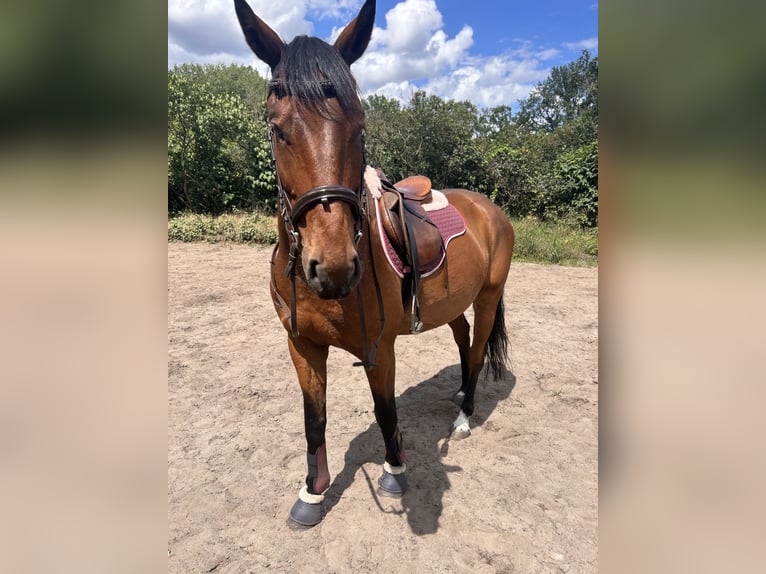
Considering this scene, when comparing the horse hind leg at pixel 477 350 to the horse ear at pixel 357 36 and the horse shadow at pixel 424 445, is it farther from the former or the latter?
the horse ear at pixel 357 36

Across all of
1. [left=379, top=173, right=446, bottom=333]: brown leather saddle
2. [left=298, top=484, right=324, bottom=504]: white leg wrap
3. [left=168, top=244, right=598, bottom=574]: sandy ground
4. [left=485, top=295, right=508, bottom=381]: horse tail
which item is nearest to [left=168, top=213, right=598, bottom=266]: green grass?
[left=168, top=244, right=598, bottom=574]: sandy ground

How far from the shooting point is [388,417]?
2473 millimetres

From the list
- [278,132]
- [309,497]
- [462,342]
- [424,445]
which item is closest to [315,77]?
[278,132]

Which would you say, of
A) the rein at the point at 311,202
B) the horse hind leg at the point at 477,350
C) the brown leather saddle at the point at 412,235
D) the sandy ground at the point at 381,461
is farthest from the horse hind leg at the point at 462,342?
the rein at the point at 311,202

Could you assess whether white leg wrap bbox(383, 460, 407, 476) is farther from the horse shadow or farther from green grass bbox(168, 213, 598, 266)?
green grass bbox(168, 213, 598, 266)

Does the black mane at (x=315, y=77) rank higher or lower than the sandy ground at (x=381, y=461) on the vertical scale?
higher

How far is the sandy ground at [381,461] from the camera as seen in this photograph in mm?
2225

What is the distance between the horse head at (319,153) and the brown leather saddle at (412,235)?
0.75m

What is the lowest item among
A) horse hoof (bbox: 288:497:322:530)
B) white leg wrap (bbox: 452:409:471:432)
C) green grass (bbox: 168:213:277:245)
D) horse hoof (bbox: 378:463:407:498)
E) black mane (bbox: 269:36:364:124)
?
horse hoof (bbox: 288:497:322:530)

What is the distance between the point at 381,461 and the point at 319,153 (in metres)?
2.37

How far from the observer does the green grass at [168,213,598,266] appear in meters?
10.4

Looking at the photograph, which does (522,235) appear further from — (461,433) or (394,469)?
(394,469)
